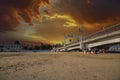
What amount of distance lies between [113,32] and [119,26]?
7.36 ft

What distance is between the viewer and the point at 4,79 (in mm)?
9391

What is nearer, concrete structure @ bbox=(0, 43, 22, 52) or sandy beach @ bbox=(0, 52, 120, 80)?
sandy beach @ bbox=(0, 52, 120, 80)

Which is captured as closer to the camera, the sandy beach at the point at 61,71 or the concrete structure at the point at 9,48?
the sandy beach at the point at 61,71

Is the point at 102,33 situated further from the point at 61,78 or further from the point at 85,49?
the point at 61,78

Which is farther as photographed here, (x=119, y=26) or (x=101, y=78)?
(x=119, y=26)

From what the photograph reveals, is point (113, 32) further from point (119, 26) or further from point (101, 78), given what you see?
point (101, 78)

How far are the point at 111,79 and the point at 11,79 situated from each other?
6.38m

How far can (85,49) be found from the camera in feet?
198

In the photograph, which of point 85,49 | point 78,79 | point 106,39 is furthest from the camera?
point 85,49

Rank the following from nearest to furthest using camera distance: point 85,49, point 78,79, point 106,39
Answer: point 78,79 < point 106,39 < point 85,49

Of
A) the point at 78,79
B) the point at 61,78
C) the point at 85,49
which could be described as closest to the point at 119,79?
the point at 78,79

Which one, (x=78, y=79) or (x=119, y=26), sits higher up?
(x=119, y=26)

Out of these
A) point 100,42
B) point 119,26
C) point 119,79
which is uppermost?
point 119,26

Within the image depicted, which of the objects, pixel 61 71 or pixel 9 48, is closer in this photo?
pixel 61 71
